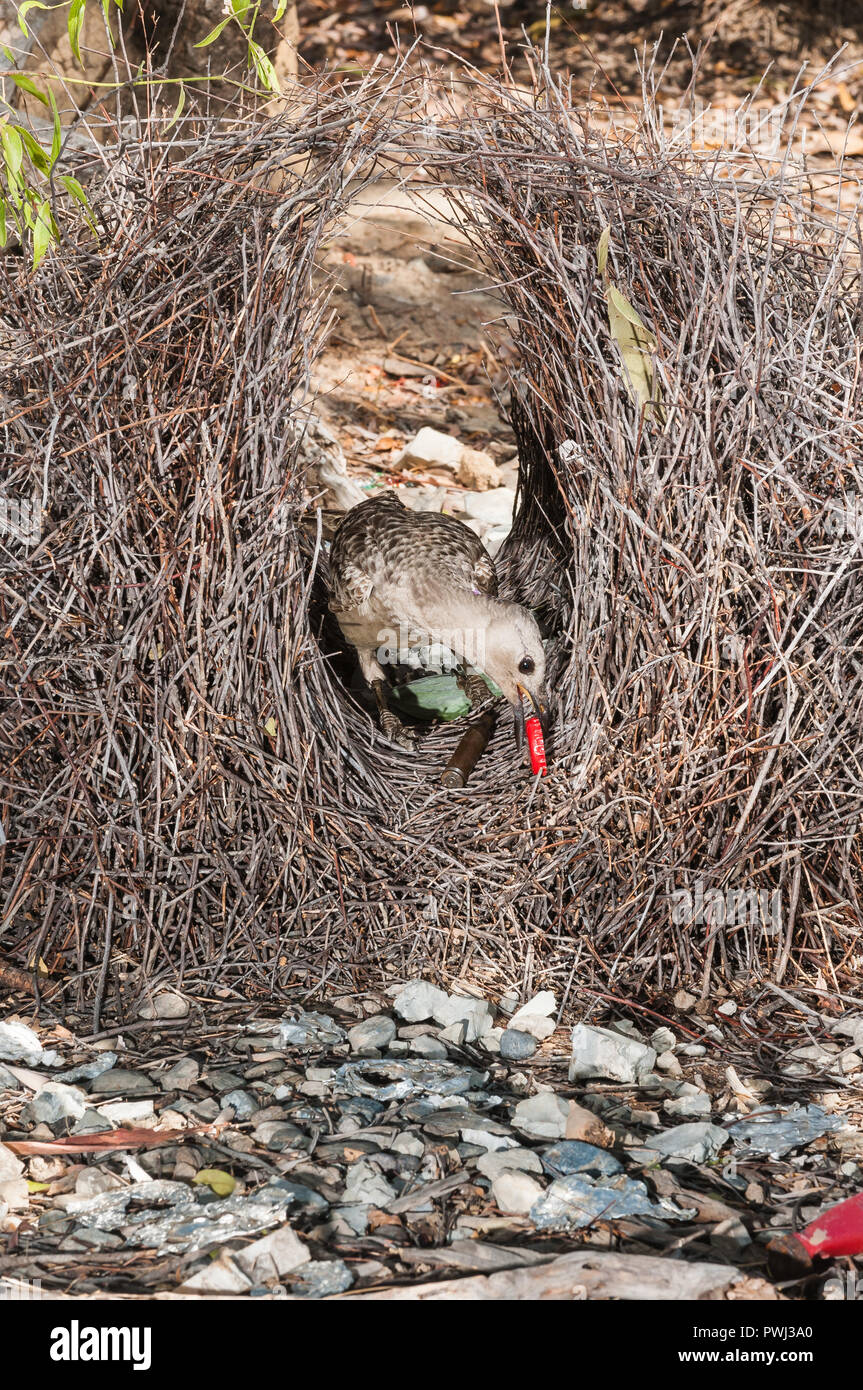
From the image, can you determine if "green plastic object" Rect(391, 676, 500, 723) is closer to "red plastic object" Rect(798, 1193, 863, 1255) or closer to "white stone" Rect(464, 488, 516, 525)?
"white stone" Rect(464, 488, 516, 525)

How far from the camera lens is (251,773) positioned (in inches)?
128

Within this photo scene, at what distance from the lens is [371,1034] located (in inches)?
123

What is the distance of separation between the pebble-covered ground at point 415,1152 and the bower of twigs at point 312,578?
8.2 inches

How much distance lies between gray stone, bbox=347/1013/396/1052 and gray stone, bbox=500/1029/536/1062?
27 cm

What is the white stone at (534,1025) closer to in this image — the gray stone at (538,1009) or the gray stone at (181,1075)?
the gray stone at (538,1009)

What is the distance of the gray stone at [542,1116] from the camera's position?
2766mm

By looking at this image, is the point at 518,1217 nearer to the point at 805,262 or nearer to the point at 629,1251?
the point at 629,1251

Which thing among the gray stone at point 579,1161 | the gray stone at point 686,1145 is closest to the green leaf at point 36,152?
the gray stone at point 579,1161

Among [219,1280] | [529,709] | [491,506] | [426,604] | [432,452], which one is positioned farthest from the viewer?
[432,452]

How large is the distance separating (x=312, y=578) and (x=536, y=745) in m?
0.87

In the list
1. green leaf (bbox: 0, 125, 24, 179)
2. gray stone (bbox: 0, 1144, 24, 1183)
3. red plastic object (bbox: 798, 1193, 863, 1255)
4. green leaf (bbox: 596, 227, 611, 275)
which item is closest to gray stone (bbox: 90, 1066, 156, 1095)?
gray stone (bbox: 0, 1144, 24, 1183)

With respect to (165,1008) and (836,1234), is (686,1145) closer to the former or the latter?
(836,1234)

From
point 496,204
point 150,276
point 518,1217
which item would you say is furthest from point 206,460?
point 518,1217

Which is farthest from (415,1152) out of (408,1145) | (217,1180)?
(217,1180)
